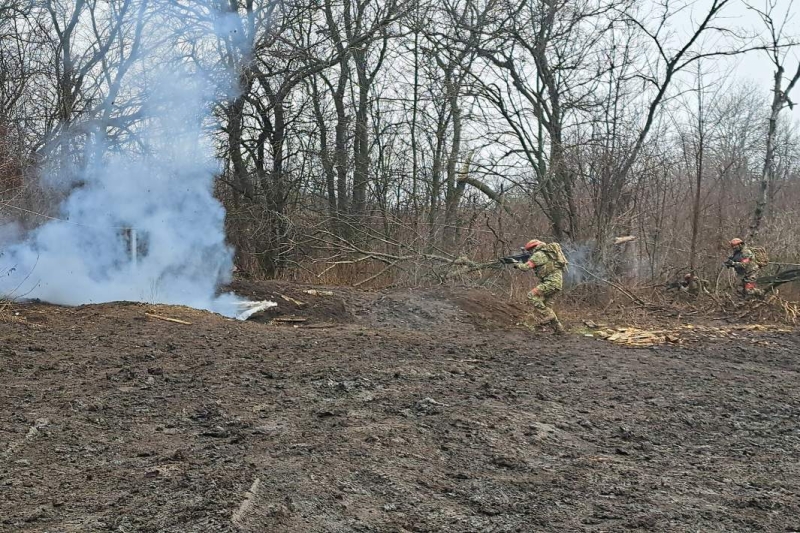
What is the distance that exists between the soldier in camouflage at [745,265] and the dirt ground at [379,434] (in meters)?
4.74

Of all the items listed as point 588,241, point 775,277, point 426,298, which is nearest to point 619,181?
point 588,241

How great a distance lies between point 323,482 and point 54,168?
12.2 meters

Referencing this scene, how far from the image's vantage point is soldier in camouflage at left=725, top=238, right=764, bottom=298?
48.1 ft

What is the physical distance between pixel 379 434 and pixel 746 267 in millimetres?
12258

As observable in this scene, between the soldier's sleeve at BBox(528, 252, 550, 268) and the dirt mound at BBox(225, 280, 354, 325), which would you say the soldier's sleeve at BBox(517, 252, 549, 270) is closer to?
the soldier's sleeve at BBox(528, 252, 550, 268)

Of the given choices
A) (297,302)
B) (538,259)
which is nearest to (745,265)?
(538,259)

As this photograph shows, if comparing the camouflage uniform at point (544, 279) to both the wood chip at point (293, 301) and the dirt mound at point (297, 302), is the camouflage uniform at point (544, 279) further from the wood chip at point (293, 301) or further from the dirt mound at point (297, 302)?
the wood chip at point (293, 301)

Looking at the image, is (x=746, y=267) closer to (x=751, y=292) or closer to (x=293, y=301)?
(x=751, y=292)

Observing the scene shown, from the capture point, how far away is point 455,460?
15.9 ft

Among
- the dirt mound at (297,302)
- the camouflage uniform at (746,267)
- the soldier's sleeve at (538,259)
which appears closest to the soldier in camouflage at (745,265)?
the camouflage uniform at (746,267)

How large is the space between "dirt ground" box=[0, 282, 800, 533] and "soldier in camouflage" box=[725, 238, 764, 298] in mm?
4740

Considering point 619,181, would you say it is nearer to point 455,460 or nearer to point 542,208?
point 542,208

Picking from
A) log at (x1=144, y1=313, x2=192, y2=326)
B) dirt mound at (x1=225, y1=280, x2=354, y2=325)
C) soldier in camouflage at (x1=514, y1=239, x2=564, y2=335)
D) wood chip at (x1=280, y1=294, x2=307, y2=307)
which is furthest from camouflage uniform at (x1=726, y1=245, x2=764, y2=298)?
log at (x1=144, y1=313, x2=192, y2=326)

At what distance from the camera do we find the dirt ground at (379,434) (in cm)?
385
